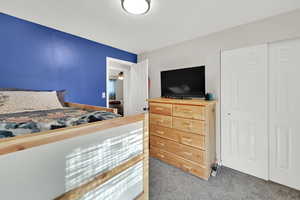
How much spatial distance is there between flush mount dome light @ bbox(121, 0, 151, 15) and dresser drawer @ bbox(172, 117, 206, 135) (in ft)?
5.21

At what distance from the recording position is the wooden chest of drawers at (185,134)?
1.84 meters

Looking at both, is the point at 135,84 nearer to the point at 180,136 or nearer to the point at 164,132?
the point at 164,132

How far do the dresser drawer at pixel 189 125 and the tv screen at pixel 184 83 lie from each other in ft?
1.84

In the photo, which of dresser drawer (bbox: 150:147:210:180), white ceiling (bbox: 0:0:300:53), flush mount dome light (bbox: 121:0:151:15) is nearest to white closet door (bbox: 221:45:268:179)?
white ceiling (bbox: 0:0:300:53)

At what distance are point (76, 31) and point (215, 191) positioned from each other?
3.19 metres

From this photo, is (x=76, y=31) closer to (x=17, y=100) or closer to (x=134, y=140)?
(x=17, y=100)

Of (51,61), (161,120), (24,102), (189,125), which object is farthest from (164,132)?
(51,61)

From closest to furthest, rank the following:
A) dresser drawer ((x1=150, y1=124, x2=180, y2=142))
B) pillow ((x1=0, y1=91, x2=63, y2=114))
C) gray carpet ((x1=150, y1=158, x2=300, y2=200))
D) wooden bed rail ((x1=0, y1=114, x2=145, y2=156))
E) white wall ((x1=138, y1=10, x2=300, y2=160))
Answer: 1. wooden bed rail ((x1=0, y1=114, x2=145, y2=156))
2. pillow ((x1=0, y1=91, x2=63, y2=114))
3. gray carpet ((x1=150, y1=158, x2=300, y2=200))
4. white wall ((x1=138, y1=10, x2=300, y2=160))
5. dresser drawer ((x1=150, y1=124, x2=180, y2=142))

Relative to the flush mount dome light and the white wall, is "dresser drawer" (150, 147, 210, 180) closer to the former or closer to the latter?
the white wall

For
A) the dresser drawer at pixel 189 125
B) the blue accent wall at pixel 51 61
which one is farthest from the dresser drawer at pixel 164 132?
the blue accent wall at pixel 51 61

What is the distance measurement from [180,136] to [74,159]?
5.41ft

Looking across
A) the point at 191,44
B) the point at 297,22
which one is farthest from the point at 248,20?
the point at 191,44

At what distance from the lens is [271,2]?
1475 mm

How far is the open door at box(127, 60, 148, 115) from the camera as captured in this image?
296 centimetres
